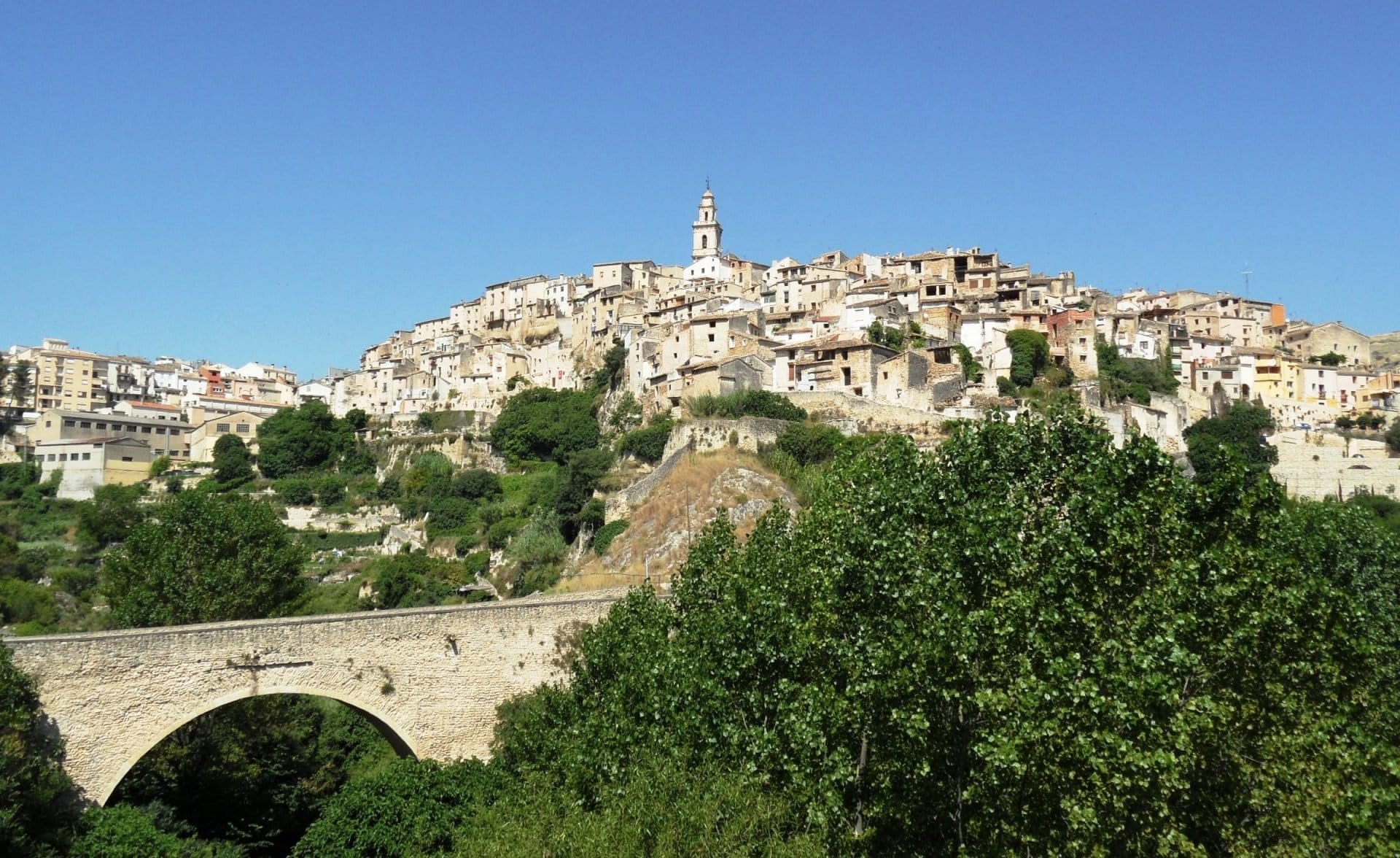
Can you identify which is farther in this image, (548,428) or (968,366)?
(548,428)

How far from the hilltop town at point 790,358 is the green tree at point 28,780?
3147 centimetres

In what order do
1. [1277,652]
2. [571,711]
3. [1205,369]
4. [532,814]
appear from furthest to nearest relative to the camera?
[1205,369] → [571,711] → [532,814] → [1277,652]

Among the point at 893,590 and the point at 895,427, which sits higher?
the point at 895,427

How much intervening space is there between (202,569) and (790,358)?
100 ft

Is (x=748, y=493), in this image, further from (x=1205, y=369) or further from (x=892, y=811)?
(x=1205, y=369)

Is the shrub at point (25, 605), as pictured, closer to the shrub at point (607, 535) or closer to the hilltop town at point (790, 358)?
the shrub at point (607, 535)

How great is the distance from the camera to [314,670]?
21891 millimetres

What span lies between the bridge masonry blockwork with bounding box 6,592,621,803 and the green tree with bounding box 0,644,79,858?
0.28 metres

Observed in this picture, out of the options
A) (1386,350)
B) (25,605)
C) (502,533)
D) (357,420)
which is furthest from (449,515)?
(1386,350)

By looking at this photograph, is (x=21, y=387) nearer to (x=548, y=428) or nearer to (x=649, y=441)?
(x=548, y=428)

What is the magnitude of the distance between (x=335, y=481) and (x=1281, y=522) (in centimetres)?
5899

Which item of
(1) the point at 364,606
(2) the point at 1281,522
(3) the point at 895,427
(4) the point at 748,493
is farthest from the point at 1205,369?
(2) the point at 1281,522

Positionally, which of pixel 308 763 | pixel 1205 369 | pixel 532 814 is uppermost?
pixel 1205 369

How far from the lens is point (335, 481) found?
6856 cm
